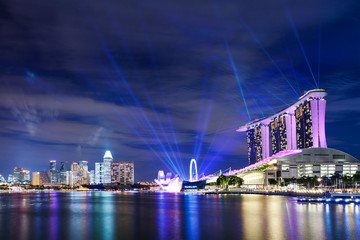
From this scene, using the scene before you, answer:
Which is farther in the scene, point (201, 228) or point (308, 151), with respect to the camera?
point (308, 151)

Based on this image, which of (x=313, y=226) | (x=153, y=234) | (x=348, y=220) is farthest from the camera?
(x=348, y=220)

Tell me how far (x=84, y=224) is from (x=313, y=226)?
91.1ft

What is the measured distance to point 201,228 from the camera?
4519cm

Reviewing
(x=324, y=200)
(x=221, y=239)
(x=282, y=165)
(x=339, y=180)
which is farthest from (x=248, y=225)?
(x=282, y=165)

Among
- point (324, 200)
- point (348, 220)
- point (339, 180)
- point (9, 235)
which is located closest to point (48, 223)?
point (9, 235)

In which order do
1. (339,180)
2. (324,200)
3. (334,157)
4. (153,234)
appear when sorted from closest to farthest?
(153,234) → (324,200) → (339,180) → (334,157)

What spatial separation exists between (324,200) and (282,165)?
117 metres

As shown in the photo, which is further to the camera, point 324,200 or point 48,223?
point 324,200

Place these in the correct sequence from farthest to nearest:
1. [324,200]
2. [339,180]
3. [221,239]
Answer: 1. [339,180]
2. [324,200]
3. [221,239]

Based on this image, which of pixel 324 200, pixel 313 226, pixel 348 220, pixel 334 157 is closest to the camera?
pixel 313 226

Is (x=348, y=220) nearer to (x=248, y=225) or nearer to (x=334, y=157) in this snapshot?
(x=248, y=225)

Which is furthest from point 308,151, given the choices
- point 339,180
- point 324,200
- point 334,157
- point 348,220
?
point 348,220

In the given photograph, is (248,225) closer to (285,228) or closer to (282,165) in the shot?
(285,228)

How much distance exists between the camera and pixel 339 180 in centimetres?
13988
